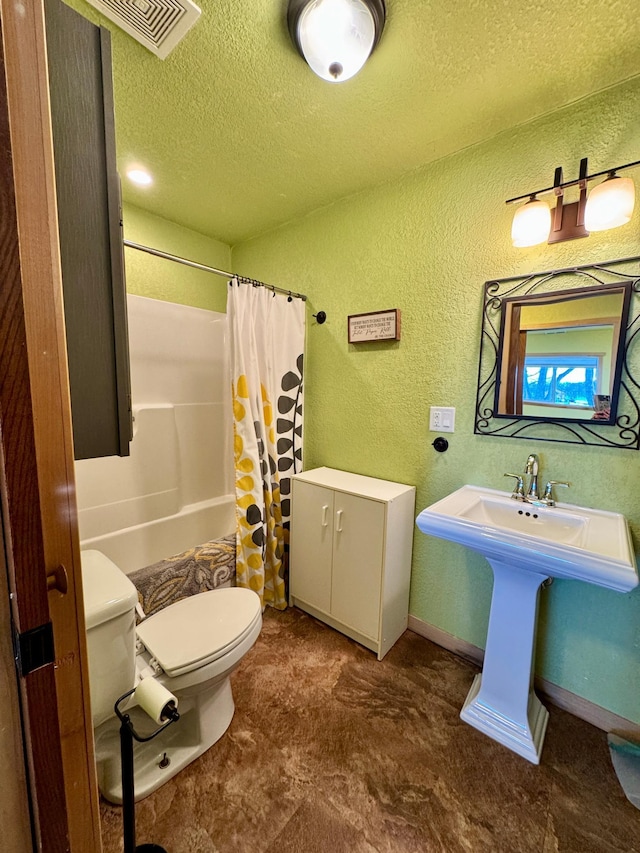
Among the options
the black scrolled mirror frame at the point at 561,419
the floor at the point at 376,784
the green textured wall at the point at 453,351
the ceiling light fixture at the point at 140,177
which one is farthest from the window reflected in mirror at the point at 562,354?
the ceiling light fixture at the point at 140,177

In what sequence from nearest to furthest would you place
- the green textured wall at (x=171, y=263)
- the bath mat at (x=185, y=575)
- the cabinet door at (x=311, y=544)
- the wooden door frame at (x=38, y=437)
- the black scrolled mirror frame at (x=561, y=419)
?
the wooden door frame at (x=38, y=437)
the black scrolled mirror frame at (x=561, y=419)
the bath mat at (x=185, y=575)
the cabinet door at (x=311, y=544)
the green textured wall at (x=171, y=263)

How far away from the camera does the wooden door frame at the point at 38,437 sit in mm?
408

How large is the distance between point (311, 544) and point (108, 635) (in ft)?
3.72

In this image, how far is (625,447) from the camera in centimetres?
124

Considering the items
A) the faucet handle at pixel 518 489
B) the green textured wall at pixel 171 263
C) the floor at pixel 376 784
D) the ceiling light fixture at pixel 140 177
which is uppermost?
the ceiling light fixture at pixel 140 177

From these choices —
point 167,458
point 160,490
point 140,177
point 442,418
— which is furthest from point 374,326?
point 160,490

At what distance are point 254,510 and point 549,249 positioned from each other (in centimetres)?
184

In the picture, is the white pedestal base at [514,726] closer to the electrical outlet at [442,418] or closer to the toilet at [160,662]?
the toilet at [160,662]

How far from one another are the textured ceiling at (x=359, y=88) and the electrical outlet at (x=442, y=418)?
0.97m

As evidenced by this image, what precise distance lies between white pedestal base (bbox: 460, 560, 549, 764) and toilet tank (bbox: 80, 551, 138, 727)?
1.26 meters

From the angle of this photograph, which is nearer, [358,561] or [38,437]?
[38,437]

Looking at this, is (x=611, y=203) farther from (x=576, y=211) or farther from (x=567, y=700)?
(x=567, y=700)

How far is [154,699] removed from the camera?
0.81 m

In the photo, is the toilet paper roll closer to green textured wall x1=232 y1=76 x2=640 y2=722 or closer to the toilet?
the toilet
